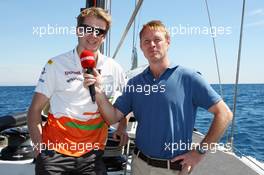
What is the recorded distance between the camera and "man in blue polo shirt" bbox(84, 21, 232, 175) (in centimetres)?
248

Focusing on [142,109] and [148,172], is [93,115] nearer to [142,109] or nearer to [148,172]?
[142,109]

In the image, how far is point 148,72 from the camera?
8.96ft

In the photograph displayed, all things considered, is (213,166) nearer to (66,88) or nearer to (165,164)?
(165,164)

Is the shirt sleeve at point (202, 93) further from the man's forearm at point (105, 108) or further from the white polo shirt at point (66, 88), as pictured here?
the white polo shirt at point (66, 88)

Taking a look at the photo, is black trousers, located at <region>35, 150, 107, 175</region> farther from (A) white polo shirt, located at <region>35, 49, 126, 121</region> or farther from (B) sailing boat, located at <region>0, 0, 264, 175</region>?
(B) sailing boat, located at <region>0, 0, 264, 175</region>

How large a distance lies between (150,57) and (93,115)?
0.66 meters

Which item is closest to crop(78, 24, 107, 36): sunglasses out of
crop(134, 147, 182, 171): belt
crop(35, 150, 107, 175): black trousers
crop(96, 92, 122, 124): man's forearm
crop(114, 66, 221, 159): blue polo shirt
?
crop(96, 92, 122, 124): man's forearm

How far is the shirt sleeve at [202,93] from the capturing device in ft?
8.06

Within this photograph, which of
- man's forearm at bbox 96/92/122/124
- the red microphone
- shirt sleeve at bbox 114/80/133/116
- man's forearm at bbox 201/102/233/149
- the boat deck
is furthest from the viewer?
the boat deck

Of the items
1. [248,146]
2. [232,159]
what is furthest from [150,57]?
[248,146]

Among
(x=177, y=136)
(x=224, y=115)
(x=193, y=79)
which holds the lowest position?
(x=177, y=136)

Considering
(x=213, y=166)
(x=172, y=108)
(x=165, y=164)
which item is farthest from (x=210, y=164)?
(x=172, y=108)

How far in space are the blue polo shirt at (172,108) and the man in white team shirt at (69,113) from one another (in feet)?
1.44

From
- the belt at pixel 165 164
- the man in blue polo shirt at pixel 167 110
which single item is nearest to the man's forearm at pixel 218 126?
the man in blue polo shirt at pixel 167 110
